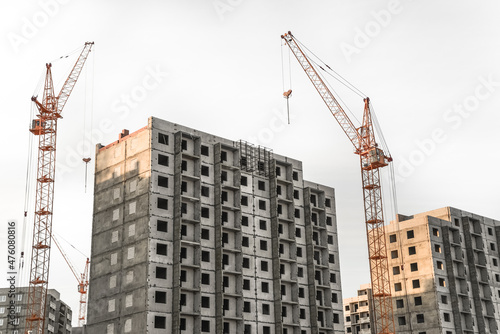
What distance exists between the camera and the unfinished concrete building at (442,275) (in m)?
120

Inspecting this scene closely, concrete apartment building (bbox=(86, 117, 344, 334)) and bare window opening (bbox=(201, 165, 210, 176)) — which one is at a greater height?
bare window opening (bbox=(201, 165, 210, 176))

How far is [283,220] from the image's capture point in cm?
10131

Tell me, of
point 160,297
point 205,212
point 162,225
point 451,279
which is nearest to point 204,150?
point 205,212

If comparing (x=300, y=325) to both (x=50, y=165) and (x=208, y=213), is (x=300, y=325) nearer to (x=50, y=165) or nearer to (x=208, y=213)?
(x=208, y=213)

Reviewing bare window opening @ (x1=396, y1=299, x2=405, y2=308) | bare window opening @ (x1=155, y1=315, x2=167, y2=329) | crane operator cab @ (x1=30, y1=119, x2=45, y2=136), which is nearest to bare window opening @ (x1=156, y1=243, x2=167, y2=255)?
bare window opening @ (x1=155, y1=315, x2=167, y2=329)

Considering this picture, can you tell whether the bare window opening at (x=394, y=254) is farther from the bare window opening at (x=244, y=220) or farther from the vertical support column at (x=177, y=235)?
the vertical support column at (x=177, y=235)

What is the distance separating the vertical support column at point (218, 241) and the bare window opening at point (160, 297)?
7856 millimetres

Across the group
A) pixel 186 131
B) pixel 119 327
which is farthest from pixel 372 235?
pixel 119 327

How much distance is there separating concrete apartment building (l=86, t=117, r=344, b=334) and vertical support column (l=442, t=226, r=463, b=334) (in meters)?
27.6

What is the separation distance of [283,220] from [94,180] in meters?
29.0

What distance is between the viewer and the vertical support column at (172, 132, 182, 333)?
270 ft

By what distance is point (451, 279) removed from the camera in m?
122

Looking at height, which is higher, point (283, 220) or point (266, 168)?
point (266, 168)

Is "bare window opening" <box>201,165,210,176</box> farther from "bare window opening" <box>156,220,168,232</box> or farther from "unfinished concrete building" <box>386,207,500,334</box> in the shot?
"unfinished concrete building" <box>386,207,500,334</box>
